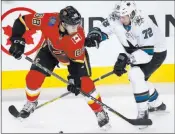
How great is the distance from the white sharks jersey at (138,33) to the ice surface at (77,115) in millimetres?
534

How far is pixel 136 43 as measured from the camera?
Answer: 3.23 m

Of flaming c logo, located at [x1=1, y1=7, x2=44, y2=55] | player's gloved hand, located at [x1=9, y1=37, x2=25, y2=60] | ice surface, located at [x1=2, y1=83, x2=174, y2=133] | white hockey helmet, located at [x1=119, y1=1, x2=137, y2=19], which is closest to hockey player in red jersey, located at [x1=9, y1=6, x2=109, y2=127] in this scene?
player's gloved hand, located at [x1=9, y1=37, x2=25, y2=60]

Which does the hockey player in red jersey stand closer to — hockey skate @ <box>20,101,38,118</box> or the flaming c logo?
hockey skate @ <box>20,101,38,118</box>

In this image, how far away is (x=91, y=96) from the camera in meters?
3.18

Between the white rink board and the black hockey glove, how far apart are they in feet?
2.88

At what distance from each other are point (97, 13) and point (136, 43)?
91 centimetres

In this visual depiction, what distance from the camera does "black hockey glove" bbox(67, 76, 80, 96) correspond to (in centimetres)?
307

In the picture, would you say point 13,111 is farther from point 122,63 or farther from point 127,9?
point 127,9

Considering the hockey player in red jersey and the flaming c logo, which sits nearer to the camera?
the hockey player in red jersey

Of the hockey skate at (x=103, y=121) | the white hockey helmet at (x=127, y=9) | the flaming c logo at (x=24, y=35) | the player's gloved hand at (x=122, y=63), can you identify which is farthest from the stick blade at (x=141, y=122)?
the flaming c logo at (x=24, y=35)

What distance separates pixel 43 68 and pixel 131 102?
99 centimetres

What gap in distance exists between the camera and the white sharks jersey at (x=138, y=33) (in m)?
3.12

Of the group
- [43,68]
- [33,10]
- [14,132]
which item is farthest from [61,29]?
[33,10]

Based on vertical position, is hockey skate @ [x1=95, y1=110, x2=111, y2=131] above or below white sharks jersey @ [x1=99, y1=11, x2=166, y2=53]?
below
